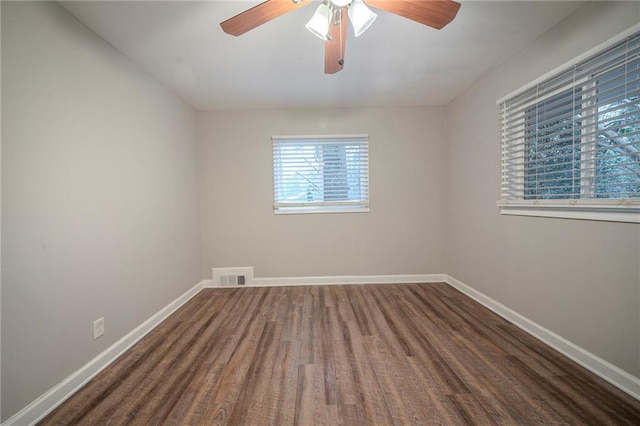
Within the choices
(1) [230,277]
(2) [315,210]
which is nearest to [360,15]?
(2) [315,210]

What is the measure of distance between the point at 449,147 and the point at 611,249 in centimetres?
193

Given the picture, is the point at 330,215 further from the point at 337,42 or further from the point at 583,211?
the point at 583,211

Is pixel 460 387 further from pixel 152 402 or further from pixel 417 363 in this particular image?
pixel 152 402

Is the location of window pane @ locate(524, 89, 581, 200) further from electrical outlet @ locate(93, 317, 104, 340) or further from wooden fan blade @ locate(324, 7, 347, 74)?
electrical outlet @ locate(93, 317, 104, 340)

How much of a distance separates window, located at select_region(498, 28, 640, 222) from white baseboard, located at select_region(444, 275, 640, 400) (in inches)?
33.9

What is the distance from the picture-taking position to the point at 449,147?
9.75 feet

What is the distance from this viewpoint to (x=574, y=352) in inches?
60.4

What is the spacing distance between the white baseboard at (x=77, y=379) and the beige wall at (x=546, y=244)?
316 cm

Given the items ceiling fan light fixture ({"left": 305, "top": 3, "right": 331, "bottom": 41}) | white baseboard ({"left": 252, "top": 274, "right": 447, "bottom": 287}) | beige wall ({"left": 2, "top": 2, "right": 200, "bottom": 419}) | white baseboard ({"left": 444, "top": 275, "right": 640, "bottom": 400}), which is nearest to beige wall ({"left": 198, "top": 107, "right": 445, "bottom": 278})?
white baseboard ({"left": 252, "top": 274, "right": 447, "bottom": 287})

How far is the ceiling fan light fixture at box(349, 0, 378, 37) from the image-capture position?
121cm

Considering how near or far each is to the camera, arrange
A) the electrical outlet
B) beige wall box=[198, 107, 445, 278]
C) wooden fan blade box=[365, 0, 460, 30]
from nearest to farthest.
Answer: wooden fan blade box=[365, 0, 460, 30] < the electrical outlet < beige wall box=[198, 107, 445, 278]

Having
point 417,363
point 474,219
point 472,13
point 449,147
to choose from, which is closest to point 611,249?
point 474,219

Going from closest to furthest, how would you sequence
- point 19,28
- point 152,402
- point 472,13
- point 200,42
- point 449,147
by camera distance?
point 19,28, point 152,402, point 472,13, point 200,42, point 449,147

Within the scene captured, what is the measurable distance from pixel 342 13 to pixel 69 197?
1954 mm
